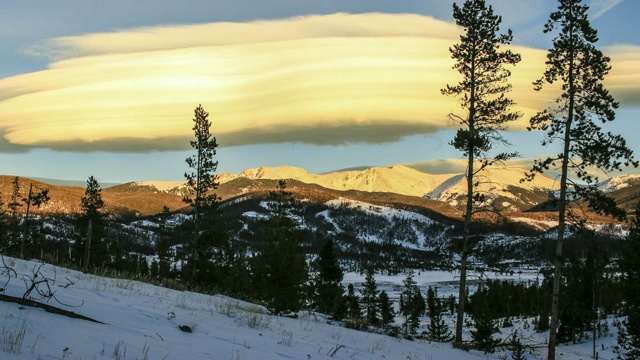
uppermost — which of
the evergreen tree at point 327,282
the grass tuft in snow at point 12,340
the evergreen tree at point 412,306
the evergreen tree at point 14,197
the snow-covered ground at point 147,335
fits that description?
the evergreen tree at point 14,197

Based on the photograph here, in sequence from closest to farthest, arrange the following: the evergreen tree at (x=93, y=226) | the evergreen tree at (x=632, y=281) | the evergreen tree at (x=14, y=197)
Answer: the evergreen tree at (x=632, y=281) < the evergreen tree at (x=93, y=226) < the evergreen tree at (x=14, y=197)

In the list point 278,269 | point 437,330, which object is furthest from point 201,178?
point 437,330

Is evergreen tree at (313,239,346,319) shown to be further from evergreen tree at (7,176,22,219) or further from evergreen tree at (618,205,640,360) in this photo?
evergreen tree at (7,176,22,219)

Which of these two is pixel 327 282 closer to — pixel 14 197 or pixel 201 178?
pixel 201 178

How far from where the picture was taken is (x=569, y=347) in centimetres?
5072

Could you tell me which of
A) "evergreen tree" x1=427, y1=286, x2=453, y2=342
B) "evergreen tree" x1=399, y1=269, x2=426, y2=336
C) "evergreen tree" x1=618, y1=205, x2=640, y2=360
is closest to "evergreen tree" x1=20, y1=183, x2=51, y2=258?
"evergreen tree" x1=427, y1=286, x2=453, y2=342

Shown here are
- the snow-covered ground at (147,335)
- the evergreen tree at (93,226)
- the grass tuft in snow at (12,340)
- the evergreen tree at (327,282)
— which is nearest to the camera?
the grass tuft in snow at (12,340)

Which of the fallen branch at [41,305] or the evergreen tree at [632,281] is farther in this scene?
the evergreen tree at [632,281]

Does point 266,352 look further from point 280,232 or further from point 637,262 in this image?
point 637,262

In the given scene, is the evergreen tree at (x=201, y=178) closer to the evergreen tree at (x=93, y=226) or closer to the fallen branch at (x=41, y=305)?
the evergreen tree at (x=93, y=226)

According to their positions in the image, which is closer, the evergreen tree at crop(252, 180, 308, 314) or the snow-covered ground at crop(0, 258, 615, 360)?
the snow-covered ground at crop(0, 258, 615, 360)

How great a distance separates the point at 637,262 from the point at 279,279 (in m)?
24.7

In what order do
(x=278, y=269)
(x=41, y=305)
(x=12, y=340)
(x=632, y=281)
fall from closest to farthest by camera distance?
(x=12, y=340) < (x=41, y=305) < (x=632, y=281) < (x=278, y=269)

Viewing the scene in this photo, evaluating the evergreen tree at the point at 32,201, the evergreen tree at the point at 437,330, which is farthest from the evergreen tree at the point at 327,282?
the evergreen tree at the point at 32,201
